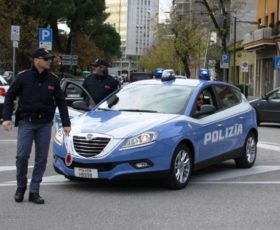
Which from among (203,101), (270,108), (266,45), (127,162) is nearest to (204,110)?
(203,101)

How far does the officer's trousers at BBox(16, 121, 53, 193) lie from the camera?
24.7 feet

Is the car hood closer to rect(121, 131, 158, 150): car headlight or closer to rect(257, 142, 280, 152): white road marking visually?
rect(121, 131, 158, 150): car headlight

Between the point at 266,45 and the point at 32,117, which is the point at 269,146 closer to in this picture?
the point at 32,117

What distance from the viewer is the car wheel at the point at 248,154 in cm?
1094

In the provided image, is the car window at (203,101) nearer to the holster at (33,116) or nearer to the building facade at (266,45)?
the holster at (33,116)

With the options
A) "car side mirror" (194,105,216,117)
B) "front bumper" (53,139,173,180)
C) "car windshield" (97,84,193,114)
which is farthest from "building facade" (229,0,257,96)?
"front bumper" (53,139,173,180)

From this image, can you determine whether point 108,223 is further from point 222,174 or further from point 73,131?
point 222,174

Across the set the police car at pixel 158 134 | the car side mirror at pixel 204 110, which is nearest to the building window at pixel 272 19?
the police car at pixel 158 134

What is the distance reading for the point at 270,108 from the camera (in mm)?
21188

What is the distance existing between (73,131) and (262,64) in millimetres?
44687

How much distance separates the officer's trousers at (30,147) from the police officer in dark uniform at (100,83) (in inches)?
149

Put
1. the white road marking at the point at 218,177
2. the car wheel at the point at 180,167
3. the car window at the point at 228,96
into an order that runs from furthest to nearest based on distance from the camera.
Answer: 1. the car window at the point at 228,96
2. the white road marking at the point at 218,177
3. the car wheel at the point at 180,167

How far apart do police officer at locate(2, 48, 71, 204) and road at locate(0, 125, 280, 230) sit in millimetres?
447

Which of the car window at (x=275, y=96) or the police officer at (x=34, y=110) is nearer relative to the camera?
the police officer at (x=34, y=110)
